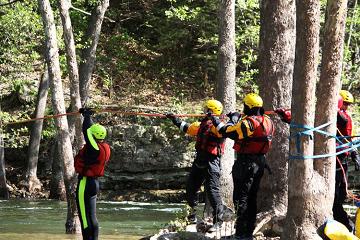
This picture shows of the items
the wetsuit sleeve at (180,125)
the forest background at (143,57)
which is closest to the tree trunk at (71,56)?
the wetsuit sleeve at (180,125)

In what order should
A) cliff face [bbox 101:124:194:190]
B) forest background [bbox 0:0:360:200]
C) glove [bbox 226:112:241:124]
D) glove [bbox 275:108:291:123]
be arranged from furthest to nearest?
cliff face [bbox 101:124:194:190] → forest background [bbox 0:0:360:200] → glove [bbox 226:112:241:124] → glove [bbox 275:108:291:123]

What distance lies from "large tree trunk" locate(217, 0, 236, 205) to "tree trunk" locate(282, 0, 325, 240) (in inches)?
185

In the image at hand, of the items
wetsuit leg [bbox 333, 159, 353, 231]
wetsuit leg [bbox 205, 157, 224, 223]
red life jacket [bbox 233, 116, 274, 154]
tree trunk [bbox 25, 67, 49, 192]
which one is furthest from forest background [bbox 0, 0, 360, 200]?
red life jacket [bbox 233, 116, 274, 154]

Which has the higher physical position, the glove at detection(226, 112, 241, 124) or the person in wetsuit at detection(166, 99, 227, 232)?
the glove at detection(226, 112, 241, 124)

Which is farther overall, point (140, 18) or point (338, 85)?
point (140, 18)

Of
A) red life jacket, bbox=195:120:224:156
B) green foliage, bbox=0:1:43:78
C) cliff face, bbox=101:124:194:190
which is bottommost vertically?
cliff face, bbox=101:124:194:190

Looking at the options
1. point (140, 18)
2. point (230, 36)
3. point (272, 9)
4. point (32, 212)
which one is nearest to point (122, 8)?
point (140, 18)

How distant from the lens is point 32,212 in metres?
14.9

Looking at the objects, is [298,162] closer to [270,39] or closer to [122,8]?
[270,39]

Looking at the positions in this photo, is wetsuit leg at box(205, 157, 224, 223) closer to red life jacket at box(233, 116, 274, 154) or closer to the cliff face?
red life jacket at box(233, 116, 274, 154)

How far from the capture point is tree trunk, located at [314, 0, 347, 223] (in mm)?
6598

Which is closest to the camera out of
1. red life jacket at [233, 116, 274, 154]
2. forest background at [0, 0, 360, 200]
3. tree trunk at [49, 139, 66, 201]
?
red life jacket at [233, 116, 274, 154]

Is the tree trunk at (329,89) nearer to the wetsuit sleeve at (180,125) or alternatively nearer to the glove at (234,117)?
the glove at (234,117)

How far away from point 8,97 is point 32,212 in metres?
8.10
